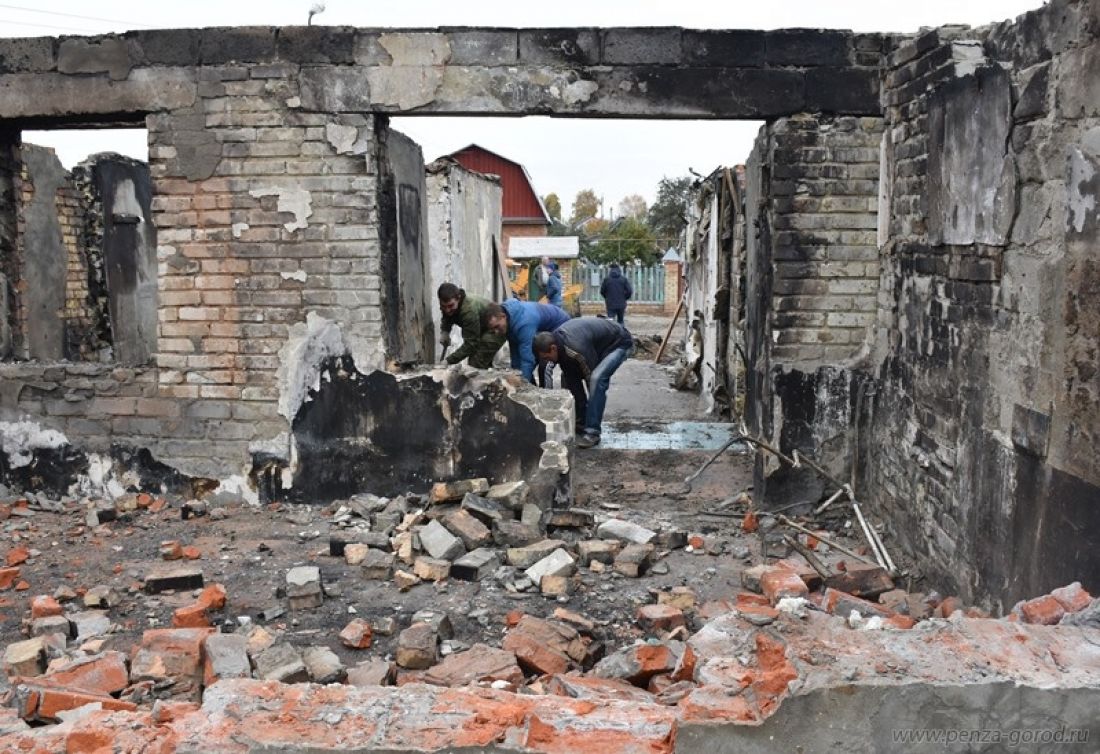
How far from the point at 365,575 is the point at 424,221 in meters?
3.25

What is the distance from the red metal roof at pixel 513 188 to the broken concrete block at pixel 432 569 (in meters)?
30.8

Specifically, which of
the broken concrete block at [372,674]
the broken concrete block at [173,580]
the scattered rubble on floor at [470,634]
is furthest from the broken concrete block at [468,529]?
the broken concrete block at [372,674]

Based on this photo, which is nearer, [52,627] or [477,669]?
[477,669]

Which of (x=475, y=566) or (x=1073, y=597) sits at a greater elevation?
(x=1073, y=597)

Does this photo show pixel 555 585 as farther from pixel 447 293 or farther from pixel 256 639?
pixel 447 293

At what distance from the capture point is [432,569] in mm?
5102

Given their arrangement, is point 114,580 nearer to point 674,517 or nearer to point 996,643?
point 674,517

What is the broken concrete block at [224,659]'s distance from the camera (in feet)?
12.2

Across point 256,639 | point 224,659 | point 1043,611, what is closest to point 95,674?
point 224,659

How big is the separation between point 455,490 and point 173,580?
5.93 feet

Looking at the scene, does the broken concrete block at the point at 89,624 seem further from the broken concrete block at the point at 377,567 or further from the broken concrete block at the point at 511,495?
the broken concrete block at the point at 511,495

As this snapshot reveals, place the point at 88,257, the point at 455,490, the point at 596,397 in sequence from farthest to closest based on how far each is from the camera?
the point at 88,257 < the point at 596,397 < the point at 455,490

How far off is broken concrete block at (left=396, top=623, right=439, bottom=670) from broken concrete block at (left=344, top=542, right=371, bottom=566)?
1.33 meters

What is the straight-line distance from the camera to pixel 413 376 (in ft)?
20.3
